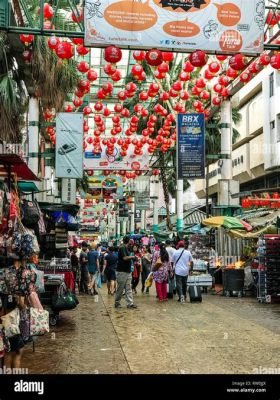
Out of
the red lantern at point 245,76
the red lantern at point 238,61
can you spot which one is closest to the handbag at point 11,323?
the red lantern at point 238,61

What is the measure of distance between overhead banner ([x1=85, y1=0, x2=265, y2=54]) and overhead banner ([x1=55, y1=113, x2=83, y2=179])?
313 inches

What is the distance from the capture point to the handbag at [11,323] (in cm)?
677

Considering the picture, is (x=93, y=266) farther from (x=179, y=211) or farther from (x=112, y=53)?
(x=179, y=211)

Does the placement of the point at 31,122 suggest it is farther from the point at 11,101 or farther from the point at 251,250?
the point at 251,250

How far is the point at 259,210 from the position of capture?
24.5m

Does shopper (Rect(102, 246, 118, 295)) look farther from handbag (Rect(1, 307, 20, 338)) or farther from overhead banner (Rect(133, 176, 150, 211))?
overhead banner (Rect(133, 176, 150, 211))

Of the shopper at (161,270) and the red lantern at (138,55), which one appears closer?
the red lantern at (138,55)

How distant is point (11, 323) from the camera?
22.5ft

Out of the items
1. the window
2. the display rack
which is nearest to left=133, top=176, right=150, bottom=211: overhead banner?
the window

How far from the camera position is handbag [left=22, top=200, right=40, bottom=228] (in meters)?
10.9

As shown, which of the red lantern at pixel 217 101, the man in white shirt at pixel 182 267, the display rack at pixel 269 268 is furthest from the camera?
the red lantern at pixel 217 101

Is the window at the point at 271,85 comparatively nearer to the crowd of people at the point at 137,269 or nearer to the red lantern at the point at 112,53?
the crowd of people at the point at 137,269

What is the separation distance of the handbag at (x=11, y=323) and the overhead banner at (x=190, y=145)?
50.3ft
